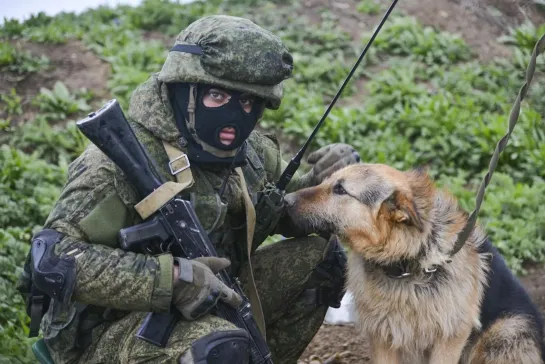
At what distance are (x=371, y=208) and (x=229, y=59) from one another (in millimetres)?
1212

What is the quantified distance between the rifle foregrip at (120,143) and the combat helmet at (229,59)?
18.4 inches

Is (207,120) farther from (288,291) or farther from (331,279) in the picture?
(331,279)

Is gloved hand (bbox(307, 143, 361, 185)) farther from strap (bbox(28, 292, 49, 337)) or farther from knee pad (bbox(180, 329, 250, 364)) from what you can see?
strap (bbox(28, 292, 49, 337))

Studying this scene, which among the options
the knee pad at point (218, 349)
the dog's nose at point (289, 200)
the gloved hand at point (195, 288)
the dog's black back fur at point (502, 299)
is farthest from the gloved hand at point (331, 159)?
the knee pad at point (218, 349)

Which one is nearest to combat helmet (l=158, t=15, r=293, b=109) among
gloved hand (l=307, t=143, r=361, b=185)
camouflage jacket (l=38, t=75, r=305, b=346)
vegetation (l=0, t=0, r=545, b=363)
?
camouflage jacket (l=38, t=75, r=305, b=346)

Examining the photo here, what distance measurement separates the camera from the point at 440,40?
1097 centimetres

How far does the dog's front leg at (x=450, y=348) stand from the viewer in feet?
15.0

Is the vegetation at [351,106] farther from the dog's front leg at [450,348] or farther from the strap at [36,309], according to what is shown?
the dog's front leg at [450,348]

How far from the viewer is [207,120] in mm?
4234

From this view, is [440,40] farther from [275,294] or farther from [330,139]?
[275,294]

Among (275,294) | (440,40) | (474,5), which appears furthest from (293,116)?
(275,294)

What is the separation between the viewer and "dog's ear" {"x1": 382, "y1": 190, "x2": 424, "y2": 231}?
442 centimetres

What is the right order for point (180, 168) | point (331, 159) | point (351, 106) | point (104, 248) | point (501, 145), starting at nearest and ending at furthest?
point (501, 145) → point (104, 248) → point (180, 168) → point (331, 159) → point (351, 106)

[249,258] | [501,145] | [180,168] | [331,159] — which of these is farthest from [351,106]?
[501,145]
